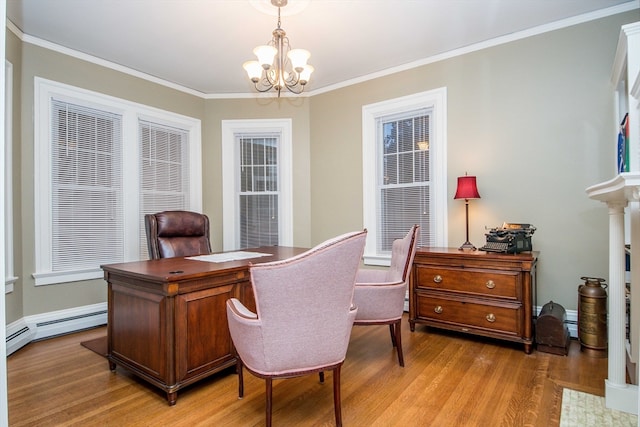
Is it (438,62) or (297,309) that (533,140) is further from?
(297,309)

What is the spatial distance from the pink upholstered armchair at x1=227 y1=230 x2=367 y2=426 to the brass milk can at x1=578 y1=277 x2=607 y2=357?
2223mm

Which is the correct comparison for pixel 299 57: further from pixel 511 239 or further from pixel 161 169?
pixel 161 169

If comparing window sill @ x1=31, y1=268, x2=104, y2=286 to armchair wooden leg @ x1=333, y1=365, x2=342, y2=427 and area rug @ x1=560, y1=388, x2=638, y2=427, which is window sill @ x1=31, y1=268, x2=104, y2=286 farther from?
area rug @ x1=560, y1=388, x2=638, y2=427

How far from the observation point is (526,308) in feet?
8.84

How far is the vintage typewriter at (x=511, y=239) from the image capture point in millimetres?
2857

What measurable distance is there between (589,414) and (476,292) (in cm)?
115

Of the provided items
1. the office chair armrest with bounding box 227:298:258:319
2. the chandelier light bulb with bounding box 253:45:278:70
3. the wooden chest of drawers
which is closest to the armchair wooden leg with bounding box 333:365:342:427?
the office chair armrest with bounding box 227:298:258:319

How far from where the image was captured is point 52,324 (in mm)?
3203

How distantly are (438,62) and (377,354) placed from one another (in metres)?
3.02

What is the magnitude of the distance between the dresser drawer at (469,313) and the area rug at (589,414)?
75 cm

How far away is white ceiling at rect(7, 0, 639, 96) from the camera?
2781 mm

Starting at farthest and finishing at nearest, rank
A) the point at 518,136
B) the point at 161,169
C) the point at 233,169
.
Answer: the point at 233,169
the point at 161,169
the point at 518,136

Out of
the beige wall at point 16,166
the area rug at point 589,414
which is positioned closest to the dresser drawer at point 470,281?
the area rug at point 589,414

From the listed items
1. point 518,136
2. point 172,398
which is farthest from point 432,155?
point 172,398
